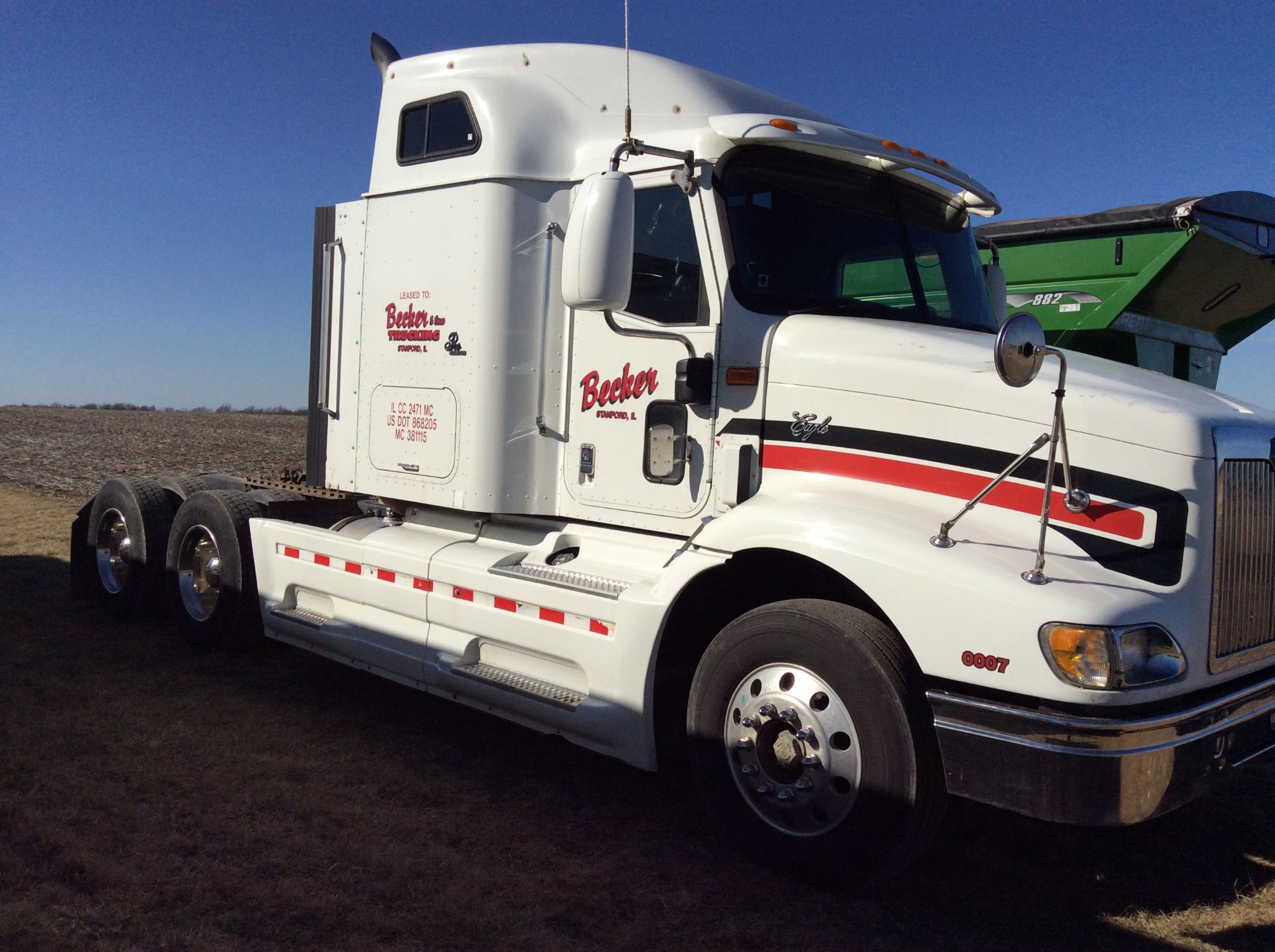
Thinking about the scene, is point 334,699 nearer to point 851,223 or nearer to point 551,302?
point 551,302

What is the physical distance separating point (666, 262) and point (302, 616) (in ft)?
10.4

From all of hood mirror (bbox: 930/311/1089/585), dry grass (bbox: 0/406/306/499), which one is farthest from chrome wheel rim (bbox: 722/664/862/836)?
dry grass (bbox: 0/406/306/499)

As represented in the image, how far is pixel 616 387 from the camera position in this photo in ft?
15.8

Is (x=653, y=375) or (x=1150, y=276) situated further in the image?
(x=1150, y=276)

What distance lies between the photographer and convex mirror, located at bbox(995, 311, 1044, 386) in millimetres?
3195

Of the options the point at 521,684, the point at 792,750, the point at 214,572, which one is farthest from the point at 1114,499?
the point at 214,572

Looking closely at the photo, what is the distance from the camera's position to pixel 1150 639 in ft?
10.5

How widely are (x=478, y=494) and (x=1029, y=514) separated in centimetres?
272

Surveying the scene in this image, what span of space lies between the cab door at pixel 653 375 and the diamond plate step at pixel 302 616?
6.58 feet

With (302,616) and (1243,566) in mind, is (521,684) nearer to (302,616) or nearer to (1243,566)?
(302,616)

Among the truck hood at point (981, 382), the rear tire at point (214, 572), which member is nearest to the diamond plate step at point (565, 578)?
the truck hood at point (981, 382)

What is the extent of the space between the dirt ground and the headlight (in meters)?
1.00

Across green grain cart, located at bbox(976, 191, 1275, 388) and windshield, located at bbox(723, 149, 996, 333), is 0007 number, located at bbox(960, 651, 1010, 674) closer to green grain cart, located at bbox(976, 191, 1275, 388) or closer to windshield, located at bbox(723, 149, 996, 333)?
windshield, located at bbox(723, 149, 996, 333)

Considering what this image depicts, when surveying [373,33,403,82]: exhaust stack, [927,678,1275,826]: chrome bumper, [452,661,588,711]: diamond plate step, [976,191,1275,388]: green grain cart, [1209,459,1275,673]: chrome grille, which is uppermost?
[373,33,403,82]: exhaust stack
